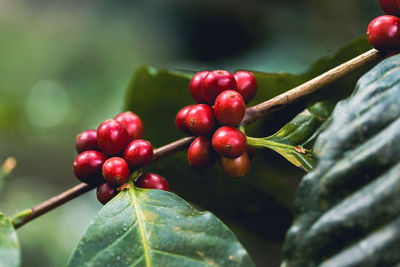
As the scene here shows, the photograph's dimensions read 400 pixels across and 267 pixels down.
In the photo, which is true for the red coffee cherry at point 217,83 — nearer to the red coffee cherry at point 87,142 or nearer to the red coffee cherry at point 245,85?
the red coffee cherry at point 245,85

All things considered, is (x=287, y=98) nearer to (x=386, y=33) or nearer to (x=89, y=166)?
(x=386, y=33)

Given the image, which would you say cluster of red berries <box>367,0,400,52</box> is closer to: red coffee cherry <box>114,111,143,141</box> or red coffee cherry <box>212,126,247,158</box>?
red coffee cherry <box>212,126,247,158</box>

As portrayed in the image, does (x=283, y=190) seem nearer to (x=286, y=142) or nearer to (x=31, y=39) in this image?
(x=286, y=142)

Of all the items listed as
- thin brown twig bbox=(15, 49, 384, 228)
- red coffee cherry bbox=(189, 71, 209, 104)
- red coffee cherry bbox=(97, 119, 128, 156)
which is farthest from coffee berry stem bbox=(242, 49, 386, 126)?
red coffee cherry bbox=(97, 119, 128, 156)

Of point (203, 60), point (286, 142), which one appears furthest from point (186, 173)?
point (203, 60)

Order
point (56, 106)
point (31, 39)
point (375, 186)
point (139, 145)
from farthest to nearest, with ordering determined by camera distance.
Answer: point (31, 39) → point (56, 106) → point (139, 145) → point (375, 186)

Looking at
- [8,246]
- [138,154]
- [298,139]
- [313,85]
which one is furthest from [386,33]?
[8,246]

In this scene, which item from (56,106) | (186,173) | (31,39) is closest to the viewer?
(186,173)
